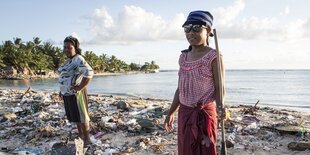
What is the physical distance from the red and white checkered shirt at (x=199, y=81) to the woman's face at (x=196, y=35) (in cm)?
12

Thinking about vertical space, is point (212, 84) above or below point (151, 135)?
above

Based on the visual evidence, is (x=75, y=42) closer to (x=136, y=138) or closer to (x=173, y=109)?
(x=136, y=138)

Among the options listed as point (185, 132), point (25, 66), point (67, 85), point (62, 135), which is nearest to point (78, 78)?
point (67, 85)

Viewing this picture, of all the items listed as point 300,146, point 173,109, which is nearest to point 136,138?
point 300,146

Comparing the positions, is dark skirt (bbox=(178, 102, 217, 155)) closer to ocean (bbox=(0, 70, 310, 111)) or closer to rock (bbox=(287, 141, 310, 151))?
rock (bbox=(287, 141, 310, 151))

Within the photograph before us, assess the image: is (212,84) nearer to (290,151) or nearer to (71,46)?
(71,46)

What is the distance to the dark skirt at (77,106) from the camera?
437 centimetres

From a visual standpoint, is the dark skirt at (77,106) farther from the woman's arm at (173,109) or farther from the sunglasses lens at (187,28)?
the sunglasses lens at (187,28)

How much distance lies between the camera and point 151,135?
556 cm

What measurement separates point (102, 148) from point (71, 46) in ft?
5.15

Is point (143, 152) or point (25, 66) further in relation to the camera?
point (25, 66)

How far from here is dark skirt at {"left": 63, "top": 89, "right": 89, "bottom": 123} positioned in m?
4.37

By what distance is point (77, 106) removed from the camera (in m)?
4.38

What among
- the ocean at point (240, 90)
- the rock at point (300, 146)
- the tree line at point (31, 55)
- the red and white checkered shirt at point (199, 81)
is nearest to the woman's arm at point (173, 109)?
the red and white checkered shirt at point (199, 81)
